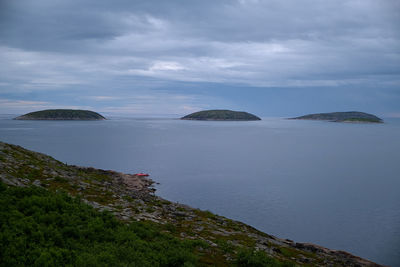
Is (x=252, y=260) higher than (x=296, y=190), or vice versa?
(x=252, y=260)

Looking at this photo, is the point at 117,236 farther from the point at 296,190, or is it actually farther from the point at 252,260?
the point at 296,190

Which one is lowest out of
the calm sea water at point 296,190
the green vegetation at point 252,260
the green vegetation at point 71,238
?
the calm sea water at point 296,190

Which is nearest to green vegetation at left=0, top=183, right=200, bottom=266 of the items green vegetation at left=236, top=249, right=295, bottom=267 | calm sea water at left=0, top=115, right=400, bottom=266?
green vegetation at left=236, top=249, right=295, bottom=267

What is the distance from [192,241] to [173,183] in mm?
29797

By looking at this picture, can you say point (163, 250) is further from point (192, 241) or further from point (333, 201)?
point (333, 201)

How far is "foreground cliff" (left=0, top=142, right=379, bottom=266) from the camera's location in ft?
31.1

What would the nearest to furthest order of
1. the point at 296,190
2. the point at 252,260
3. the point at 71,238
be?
the point at 71,238, the point at 252,260, the point at 296,190

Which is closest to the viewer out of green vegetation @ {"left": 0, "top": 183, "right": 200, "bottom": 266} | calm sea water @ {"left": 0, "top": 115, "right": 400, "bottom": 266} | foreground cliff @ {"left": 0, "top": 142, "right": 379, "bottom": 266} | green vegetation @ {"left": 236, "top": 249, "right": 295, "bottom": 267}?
green vegetation @ {"left": 0, "top": 183, "right": 200, "bottom": 266}

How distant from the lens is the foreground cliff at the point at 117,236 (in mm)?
9469

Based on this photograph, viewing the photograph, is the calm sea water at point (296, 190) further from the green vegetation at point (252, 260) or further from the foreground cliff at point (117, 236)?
the green vegetation at point (252, 260)

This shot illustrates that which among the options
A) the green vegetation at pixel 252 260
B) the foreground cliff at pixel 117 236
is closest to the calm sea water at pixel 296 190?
the foreground cliff at pixel 117 236

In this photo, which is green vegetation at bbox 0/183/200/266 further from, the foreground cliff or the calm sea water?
the calm sea water

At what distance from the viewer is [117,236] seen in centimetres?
1163

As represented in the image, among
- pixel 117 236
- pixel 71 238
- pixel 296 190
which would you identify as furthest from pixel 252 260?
pixel 296 190
